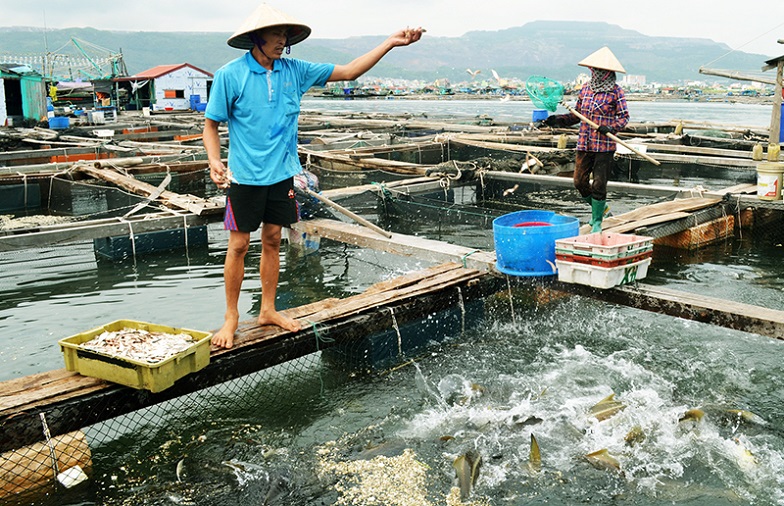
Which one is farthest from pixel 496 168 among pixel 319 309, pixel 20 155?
pixel 20 155

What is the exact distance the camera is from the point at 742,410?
495cm

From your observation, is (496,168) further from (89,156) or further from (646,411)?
(89,156)

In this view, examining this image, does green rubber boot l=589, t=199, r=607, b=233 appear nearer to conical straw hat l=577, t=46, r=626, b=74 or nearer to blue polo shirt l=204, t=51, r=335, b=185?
conical straw hat l=577, t=46, r=626, b=74

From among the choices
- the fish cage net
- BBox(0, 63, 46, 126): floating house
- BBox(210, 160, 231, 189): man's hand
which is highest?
BBox(0, 63, 46, 126): floating house

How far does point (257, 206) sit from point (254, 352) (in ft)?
3.54

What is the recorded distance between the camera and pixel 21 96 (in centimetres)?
2766

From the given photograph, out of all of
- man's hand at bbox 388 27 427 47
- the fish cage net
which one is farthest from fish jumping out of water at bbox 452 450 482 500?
man's hand at bbox 388 27 427 47

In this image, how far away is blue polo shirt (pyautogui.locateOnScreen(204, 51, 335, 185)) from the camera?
14.5 feet

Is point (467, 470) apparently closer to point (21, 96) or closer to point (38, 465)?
point (38, 465)

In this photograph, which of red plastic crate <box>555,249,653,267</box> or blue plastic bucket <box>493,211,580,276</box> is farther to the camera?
blue plastic bucket <box>493,211,580,276</box>

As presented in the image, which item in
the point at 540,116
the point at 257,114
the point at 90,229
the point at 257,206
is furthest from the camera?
the point at 540,116

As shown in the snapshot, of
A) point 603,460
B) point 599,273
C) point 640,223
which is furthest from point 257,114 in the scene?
point 640,223

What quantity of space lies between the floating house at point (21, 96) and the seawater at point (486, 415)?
2265cm

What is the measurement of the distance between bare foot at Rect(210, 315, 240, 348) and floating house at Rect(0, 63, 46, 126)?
26832mm
